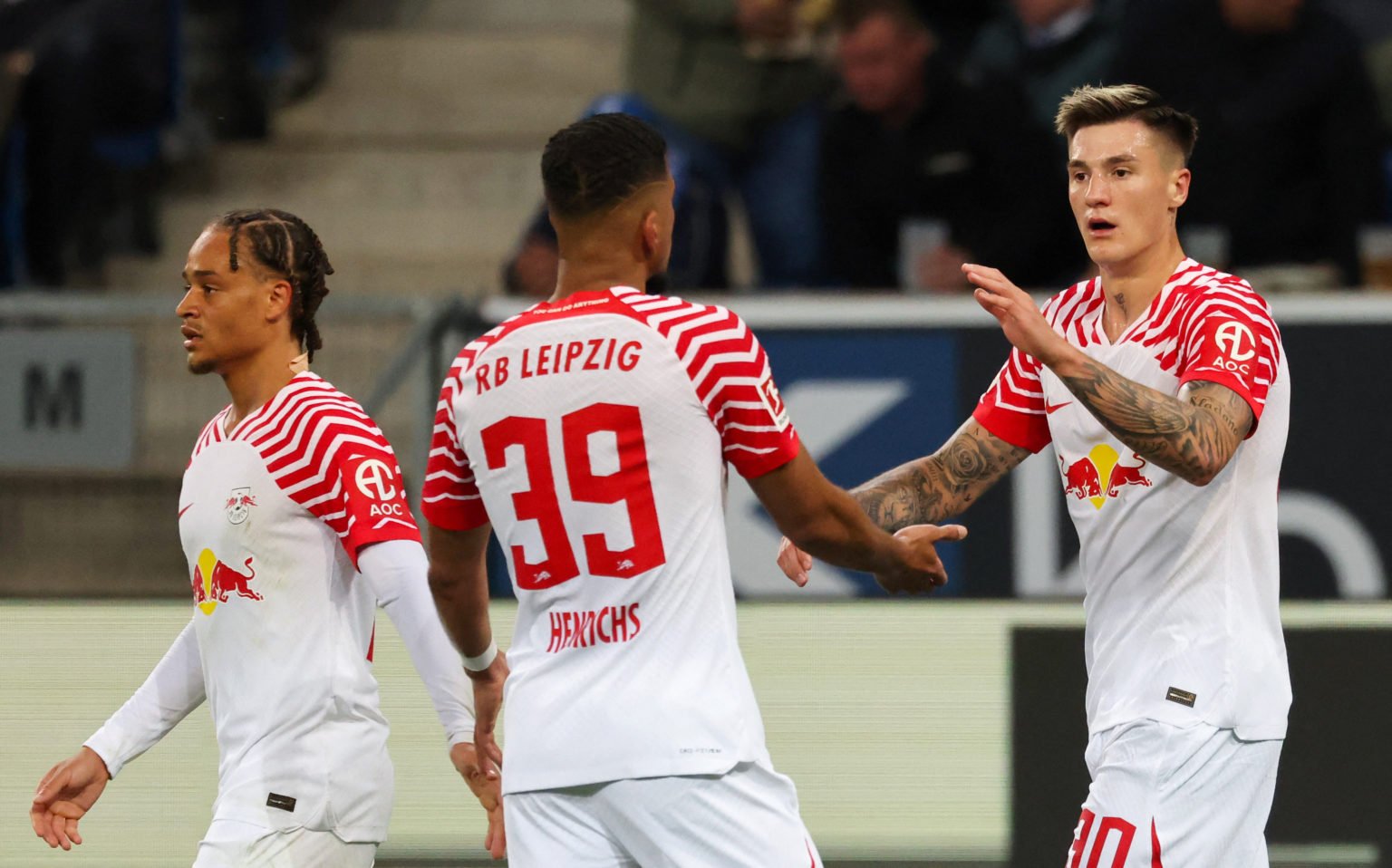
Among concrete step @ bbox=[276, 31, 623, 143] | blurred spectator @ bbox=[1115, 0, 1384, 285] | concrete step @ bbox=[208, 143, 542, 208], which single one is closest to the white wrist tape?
blurred spectator @ bbox=[1115, 0, 1384, 285]

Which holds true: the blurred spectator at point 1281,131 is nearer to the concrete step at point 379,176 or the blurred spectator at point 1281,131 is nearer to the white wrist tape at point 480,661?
the concrete step at point 379,176

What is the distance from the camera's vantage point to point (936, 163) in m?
8.02

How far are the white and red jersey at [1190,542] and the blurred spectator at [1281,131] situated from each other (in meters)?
3.71

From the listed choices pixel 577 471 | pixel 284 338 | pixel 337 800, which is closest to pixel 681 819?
pixel 577 471

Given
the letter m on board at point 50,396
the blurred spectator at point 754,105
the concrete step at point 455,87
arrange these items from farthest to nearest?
the concrete step at point 455,87, the blurred spectator at point 754,105, the letter m on board at point 50,396

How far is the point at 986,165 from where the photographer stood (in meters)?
8.01

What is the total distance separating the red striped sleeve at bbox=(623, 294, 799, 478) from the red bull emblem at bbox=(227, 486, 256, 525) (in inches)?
38.5

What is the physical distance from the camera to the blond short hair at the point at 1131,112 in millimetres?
4215

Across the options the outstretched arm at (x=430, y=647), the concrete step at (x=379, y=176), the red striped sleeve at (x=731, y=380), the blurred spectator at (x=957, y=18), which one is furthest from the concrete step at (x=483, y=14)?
the red striped sleeve at (x=731, y=380)

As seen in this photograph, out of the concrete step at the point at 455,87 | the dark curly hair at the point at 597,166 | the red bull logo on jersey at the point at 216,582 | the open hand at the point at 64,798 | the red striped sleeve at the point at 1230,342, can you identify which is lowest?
the open hand at the point at 64,798

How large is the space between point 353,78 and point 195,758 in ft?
22.7

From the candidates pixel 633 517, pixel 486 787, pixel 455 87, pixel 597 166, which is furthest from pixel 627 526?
pixel 455 87

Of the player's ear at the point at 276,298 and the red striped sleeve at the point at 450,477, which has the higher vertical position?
the player's ear at the point at 276,298

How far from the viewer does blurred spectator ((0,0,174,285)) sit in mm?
9531
